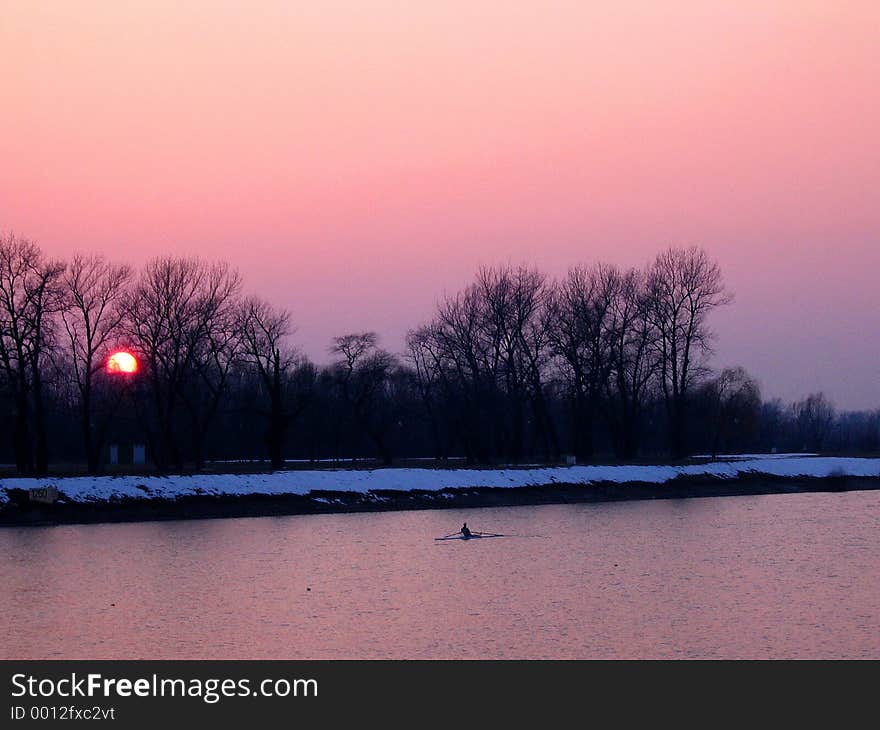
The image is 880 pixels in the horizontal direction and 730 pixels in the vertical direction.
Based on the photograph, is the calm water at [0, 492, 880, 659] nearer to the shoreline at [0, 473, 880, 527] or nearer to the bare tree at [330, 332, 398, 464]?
the shoreline at [0, 473, 880, 527]

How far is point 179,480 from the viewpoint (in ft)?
200

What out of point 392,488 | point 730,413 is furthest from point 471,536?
point 730,413

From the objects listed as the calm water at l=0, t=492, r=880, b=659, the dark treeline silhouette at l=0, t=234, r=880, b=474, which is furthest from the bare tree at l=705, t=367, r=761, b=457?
the calm water at l=0, t=492, r=880, b=659

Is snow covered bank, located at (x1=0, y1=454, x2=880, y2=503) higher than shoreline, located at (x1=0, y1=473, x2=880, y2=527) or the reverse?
higher

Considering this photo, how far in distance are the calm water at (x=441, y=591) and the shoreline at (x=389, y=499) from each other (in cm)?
276

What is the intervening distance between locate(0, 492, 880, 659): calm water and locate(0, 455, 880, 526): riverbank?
337 cm

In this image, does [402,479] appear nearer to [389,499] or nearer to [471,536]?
[389,499]

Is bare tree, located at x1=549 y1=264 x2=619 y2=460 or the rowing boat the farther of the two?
bare tree, located at x1=549 y1=264 x2=619 y2=460

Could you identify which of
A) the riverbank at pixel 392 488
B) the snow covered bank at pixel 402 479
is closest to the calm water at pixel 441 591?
the riverbank at pixel 392 488

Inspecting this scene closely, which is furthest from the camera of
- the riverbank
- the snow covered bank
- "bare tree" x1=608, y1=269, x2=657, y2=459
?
"bare tree" x1=608, y1=269, x2=657, y2=459

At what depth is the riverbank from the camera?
184 ft
